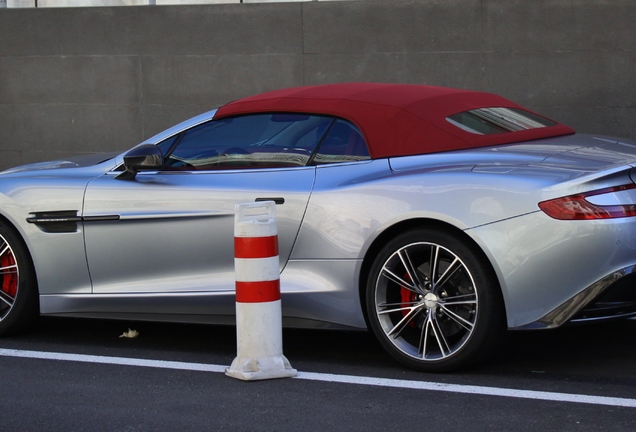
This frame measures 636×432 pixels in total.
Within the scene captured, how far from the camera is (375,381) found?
5168 mm

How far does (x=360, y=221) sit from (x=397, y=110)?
720 mm

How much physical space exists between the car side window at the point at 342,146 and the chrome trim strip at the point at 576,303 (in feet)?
4.22

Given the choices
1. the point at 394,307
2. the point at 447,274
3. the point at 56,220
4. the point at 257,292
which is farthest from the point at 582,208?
the point at 56,220

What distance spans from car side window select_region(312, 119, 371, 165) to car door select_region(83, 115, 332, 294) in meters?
0.06

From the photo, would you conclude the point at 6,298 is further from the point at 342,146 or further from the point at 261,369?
the point at 342,146

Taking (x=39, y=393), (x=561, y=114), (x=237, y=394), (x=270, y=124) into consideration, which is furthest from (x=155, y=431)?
(x=561, y=114)

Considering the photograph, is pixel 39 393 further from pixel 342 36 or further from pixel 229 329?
pixel 342 36

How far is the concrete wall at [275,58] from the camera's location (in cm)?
1091

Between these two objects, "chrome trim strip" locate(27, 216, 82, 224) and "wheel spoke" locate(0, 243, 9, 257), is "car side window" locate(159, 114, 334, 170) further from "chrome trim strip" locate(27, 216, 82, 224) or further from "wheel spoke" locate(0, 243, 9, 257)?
"wheel spoke" locate(0, 243, 9, 257)

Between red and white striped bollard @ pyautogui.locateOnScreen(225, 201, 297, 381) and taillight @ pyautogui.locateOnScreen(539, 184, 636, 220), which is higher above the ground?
taillight @ pyautogui.locateOnScreen(539, 184, 636, 220)

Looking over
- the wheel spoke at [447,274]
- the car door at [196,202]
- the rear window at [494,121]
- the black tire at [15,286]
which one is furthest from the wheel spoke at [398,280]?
the black tire at [15,286]

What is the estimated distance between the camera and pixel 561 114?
11.0 meters

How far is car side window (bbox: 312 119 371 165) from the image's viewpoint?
5.60 meters

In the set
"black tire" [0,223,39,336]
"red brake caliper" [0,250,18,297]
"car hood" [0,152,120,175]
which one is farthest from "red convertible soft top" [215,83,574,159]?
"red brake caliper" [0,250,18,297]
